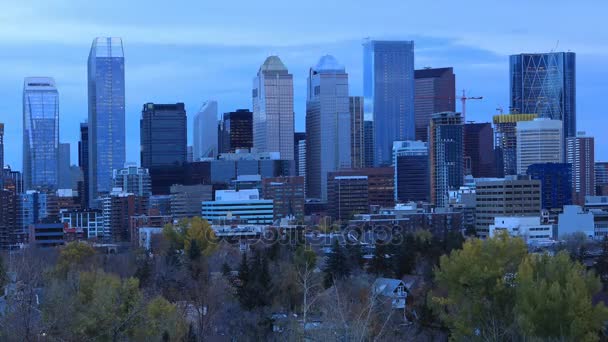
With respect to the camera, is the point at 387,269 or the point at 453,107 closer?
the point at 387,269

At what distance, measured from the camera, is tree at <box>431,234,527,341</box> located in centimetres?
2705

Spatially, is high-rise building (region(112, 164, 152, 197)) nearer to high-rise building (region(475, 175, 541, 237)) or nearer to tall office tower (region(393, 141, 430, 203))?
tall office tower (region(393, 141, 430, 203))

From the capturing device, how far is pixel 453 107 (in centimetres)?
16062

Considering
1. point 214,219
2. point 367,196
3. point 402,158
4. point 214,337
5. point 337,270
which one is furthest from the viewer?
point 402,158

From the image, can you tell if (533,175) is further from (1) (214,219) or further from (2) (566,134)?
(2) (566,134)

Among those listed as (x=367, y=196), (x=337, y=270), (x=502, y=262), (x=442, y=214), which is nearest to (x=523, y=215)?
(x=442, y=214)

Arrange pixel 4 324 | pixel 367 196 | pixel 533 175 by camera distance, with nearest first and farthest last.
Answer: pixel 4 324 < pixel 533 175 < pixel 367 196

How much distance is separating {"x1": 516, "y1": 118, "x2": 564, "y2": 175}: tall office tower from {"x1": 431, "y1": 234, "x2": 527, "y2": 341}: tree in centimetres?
10310

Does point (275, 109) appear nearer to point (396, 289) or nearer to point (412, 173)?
point (412, 173)

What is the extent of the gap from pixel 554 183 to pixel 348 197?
20.4 m

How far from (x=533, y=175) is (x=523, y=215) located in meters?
24.5

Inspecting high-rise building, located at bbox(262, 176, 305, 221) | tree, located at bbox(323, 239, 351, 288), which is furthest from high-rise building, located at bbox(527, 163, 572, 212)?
tree, located at bbox(323, 239, 351, 288)

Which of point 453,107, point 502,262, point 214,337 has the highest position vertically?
point 453,107

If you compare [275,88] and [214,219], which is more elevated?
[275,88]
